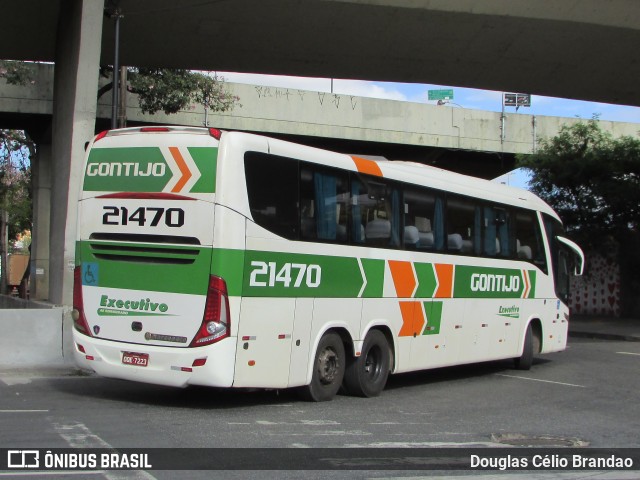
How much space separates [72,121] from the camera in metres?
18.5

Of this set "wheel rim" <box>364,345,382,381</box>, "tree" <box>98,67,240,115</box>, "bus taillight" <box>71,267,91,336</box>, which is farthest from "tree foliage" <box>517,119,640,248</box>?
"bus taillight" <box>71,267,91,336</box>

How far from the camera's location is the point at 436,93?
68000 mm

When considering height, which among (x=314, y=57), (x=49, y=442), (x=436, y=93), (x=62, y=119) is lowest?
(x=49, y=442)

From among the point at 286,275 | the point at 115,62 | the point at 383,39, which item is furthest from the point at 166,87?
the point at 286,275

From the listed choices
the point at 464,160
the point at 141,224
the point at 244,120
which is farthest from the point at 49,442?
the point at 464,160

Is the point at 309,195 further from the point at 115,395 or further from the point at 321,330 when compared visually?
the point at 115,395

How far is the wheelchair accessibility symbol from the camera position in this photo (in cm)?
1033

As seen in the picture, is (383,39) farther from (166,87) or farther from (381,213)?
(166,87)

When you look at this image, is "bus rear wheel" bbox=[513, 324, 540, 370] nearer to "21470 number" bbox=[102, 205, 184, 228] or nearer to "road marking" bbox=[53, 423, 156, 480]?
"21470 number" bbox=[102, 205, 184, 228]

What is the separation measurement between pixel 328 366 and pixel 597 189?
18.0 m

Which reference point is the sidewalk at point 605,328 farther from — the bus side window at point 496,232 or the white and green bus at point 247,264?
the white and green bus at point 247,264

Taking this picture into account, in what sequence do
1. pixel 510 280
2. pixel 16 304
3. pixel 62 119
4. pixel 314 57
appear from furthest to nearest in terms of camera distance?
1. pixel 16 304
2. pixel 314 57
3. pixel 62 119
4. pixel 510 280

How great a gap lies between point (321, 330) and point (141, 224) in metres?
2.71

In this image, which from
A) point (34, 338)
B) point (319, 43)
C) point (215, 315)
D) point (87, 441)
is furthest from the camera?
point (319, 43)
